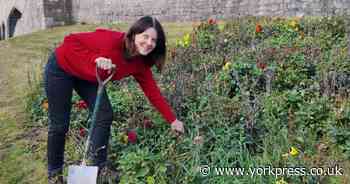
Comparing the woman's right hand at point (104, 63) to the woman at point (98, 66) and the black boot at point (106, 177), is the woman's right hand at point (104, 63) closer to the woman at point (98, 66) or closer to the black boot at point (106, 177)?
the woman at point (98, 66)

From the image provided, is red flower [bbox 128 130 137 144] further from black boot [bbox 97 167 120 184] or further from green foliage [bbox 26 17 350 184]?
black boot [bbox 97 167 120 184]

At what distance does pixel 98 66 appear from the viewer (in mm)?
2604

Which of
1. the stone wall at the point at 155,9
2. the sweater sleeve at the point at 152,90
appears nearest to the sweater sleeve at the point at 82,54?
the sweater sleeve at the point at 152,90

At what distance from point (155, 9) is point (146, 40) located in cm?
928

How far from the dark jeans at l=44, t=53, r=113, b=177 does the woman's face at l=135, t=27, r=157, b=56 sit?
493 millimetres

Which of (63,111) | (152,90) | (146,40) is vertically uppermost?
(146,40)

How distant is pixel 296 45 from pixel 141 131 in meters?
2.01

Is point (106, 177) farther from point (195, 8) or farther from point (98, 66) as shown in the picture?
point (195, 8)

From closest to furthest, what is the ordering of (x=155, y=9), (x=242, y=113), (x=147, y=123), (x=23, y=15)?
(x=242, y=113) → (x=147, y=123) → (x=155, y=9) → (x=23, y=15)

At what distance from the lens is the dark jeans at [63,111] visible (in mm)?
2871

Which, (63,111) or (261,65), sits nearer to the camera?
(63,111)

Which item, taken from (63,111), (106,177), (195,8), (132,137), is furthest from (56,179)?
(195,8)

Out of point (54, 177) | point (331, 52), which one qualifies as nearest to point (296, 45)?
point (331, 52)

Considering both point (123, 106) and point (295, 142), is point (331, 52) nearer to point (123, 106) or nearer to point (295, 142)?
point (295, 142)
